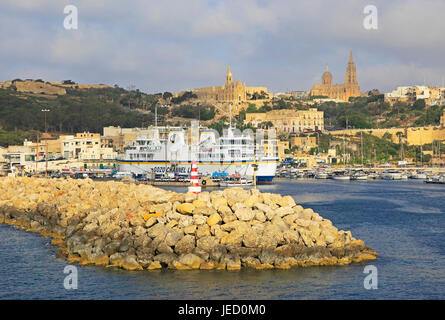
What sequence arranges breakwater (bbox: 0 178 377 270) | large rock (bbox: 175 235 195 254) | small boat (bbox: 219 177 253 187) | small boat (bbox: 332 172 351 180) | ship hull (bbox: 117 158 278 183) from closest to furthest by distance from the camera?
breakwater (bbox: 0 178 377 270) → large rock (bbox: 175 235 195 254) → small boat (bbox: 219 177 253 187) → ship hull (bbox: 117 158 278 183) → small boat (bbox: 332 172 351 180)

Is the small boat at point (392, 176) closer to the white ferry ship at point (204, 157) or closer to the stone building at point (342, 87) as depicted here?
the white ferry ship at point (204, 157)

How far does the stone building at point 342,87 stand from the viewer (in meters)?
167

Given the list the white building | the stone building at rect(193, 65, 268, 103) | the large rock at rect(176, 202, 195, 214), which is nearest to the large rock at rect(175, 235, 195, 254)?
the large rock at rect(176, 202, 195, 214)

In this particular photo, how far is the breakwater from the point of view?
16562mm

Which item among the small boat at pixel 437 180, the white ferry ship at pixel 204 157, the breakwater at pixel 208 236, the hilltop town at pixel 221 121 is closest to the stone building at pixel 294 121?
the hilltop town at pixel 221 121

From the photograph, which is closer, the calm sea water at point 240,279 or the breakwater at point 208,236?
the calm sea water at point 240,279

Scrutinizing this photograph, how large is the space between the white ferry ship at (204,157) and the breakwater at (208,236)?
32.4 meters

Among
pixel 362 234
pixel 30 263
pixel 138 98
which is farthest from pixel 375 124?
pixel 30 263

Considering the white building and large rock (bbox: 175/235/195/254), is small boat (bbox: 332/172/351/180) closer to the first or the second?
the white building

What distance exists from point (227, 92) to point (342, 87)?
175 ft

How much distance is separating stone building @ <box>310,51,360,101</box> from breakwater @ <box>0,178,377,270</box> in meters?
150

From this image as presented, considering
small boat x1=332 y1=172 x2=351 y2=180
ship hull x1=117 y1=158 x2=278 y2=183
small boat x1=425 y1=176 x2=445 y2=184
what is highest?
ship hull x1=117 y1=158 x2=278 y2=183

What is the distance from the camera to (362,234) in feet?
75.6
